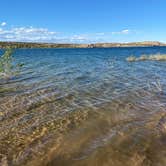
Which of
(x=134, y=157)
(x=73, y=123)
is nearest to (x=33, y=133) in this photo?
(x=73, y=123)

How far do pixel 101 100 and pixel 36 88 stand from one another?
19.5 feet

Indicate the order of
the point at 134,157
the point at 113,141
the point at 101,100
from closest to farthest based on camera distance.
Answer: the point at 134,157 → the point at 113,141 → the point at 101,100

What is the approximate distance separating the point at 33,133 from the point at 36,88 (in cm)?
889

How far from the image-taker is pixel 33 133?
9375 mm

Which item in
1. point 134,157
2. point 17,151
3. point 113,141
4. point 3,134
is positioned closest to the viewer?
point 134,157

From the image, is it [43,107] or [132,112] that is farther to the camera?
[43,107]

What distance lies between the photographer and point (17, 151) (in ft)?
25.7

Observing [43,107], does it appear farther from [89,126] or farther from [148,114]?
[148,114]

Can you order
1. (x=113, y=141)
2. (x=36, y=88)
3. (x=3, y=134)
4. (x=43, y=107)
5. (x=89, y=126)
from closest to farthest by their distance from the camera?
(x=113, y=141) → (x=3, y=134) → (x=89, y=126) → (x=43, y=107) → (x=36, y=88)

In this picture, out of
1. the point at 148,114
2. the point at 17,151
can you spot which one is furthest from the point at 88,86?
the point at 17,151

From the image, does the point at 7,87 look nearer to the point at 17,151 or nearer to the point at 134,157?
the point at 17,151

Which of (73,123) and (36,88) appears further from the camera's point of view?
(36,88)

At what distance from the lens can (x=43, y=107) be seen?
1289 centimetres

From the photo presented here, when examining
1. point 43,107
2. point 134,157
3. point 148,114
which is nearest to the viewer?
point 134,157
